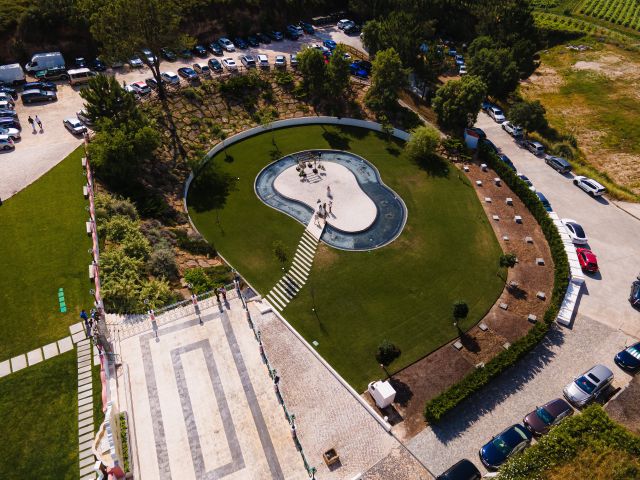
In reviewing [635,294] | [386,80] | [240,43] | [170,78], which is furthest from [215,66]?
[635,294]

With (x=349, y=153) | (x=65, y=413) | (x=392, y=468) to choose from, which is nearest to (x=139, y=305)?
(x=65, y=413)

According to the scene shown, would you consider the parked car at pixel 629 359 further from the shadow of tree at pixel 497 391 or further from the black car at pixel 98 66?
the black car at pixel 98 66

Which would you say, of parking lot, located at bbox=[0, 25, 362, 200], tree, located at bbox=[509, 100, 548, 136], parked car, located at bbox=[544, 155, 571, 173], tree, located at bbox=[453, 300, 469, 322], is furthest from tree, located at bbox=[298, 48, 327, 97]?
tree, located at bbox=[453, 300, 469, 322]

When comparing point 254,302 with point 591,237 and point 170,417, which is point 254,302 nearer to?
point 170,417

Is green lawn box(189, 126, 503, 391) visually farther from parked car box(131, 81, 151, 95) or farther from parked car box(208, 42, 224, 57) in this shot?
parked car box(208, 42, 224, 57)

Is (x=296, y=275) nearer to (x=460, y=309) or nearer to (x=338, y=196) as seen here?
(x=338, y=196)

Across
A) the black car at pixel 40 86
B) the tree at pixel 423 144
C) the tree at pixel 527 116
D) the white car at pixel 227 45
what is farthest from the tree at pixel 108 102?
the tree at pixel 527 116

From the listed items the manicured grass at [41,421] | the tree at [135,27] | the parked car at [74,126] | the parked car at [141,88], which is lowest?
the manicured grass at [41,421]
